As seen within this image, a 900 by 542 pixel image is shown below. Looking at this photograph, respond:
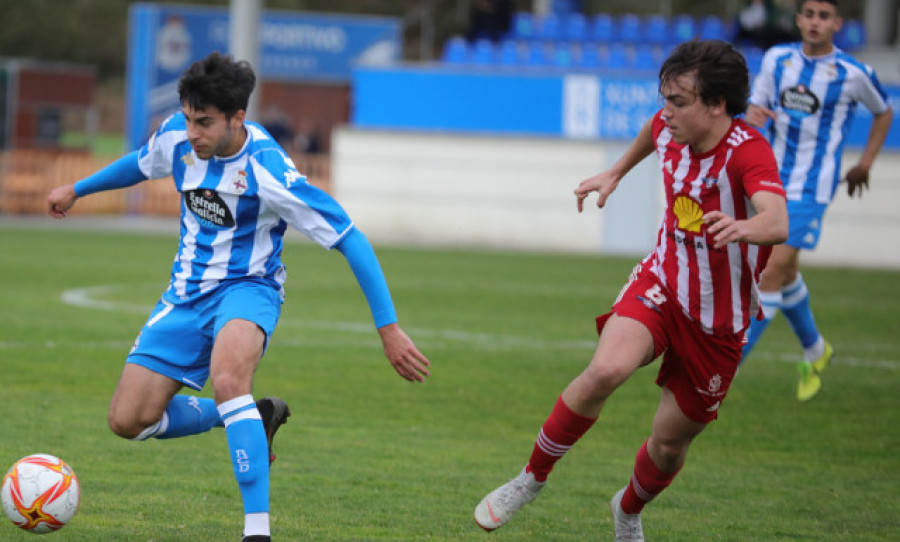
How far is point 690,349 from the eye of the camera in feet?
16.0

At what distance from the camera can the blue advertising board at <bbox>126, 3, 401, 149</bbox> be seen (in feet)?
90.6

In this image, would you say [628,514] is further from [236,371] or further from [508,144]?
[508,144]

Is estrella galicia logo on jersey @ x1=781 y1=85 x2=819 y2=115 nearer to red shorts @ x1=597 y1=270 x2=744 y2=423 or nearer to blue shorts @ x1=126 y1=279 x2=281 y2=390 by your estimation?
red shorts @ x1=597 y1=270 x2=744 y2=423

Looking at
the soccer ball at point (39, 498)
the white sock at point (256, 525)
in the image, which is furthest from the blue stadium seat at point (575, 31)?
the white sock at point (256, 525)

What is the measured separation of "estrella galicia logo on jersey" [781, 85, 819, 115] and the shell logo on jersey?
3.67 m

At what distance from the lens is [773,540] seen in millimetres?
5230

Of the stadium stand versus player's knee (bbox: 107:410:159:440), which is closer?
player's knee (bbox: 107:410:159:440)

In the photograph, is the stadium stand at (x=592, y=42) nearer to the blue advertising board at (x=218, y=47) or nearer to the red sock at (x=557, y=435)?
the blue advertising board at (x=218, y=47)

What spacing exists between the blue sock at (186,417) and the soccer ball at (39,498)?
550 mm

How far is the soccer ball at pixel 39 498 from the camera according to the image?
4680mm

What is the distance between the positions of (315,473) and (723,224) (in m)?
2.66

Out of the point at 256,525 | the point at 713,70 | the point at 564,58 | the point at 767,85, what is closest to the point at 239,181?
the point at 256,525

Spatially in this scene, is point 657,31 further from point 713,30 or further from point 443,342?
point 443,342

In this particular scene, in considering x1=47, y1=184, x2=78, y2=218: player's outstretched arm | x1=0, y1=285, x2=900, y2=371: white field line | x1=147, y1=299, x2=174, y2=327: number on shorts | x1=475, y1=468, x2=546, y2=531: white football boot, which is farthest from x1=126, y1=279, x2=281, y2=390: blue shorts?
x1=0, y1=285, x2=900, y2=371: white field line
